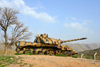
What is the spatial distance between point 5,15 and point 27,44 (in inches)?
604

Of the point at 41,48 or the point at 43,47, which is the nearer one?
the point at 41,48

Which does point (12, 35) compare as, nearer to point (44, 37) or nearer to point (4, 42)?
point (4, 42)

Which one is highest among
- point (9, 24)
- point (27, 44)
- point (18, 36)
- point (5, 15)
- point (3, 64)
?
point (5, 15)

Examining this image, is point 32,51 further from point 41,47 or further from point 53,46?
point 53,46

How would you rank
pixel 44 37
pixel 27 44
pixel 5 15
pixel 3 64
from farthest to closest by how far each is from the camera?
pixel 5 15, pixel 44 37, pixel 27 44, pixel 3 64

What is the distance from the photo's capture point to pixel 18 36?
28.5 m

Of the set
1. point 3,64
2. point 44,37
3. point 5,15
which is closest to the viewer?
point 3,64

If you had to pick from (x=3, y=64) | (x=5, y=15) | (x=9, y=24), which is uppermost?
(x=5, y=15)

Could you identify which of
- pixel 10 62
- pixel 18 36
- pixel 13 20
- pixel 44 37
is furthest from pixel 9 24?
pixel 10 62

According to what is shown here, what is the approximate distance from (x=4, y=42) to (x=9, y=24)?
3923 mm

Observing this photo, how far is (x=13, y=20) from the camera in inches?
1082

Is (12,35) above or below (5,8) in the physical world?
below

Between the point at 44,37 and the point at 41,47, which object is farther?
the point at 44,37

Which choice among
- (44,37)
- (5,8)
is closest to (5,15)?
(5,8)
